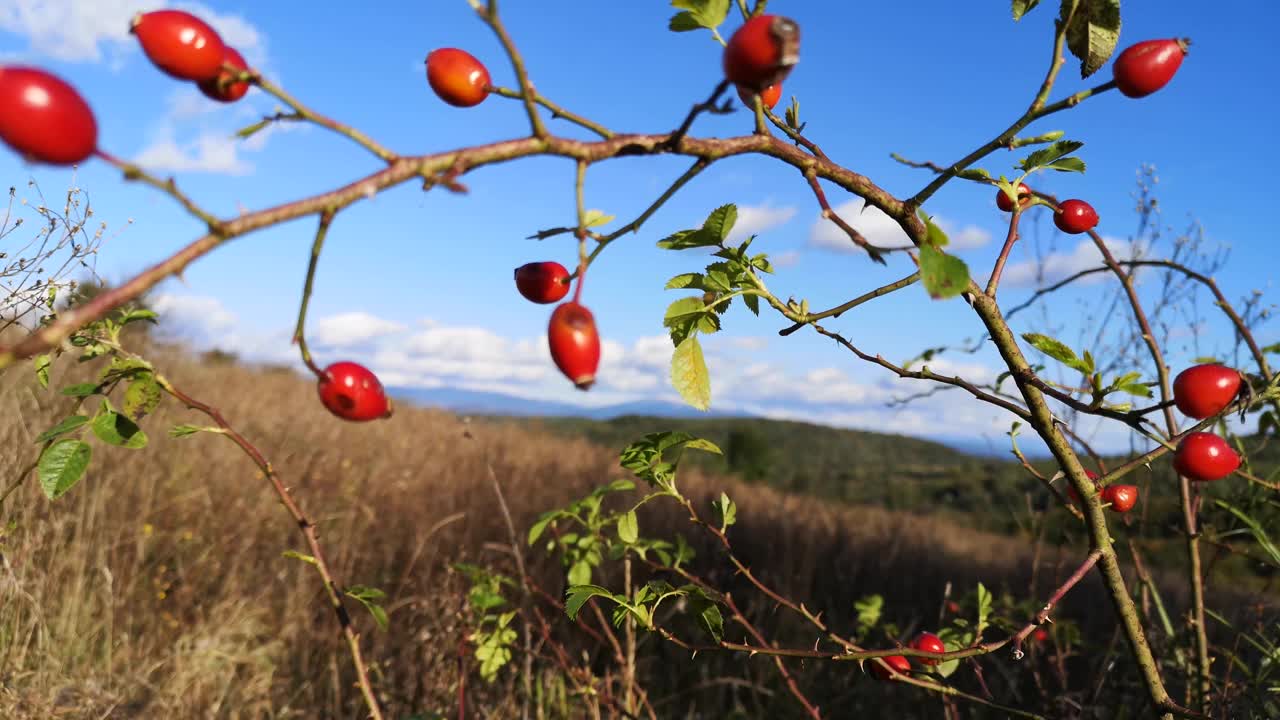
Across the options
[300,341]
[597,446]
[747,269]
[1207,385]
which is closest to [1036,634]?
[1207,385]

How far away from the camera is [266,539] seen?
4262mm

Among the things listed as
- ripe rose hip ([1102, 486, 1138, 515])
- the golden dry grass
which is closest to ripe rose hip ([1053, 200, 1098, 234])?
ripe rose hip ([1102, 486, 1138, 515])

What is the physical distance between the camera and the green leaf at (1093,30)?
33.9 inches

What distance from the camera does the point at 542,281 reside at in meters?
0.71

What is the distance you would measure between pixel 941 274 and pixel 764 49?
→ 22cm

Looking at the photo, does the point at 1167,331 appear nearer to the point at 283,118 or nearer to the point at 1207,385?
the point at 1207,385

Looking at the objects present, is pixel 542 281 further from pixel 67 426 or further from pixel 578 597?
pixel 67 426

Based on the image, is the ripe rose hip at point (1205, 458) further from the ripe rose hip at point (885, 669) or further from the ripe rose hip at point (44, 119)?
the ripe rose hip at point (44, 119)

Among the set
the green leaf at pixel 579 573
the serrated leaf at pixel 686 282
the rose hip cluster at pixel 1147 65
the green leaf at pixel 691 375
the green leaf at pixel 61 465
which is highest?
the rose hip cluster at pixel 1147 65

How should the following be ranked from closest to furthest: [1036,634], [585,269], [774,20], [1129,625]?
1. [774,20]
2. [585,269]
3. [1129,625]
4. [1036,634]

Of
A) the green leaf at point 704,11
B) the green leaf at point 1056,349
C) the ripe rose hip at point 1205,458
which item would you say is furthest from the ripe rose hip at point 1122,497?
the green leaf at point 704,11

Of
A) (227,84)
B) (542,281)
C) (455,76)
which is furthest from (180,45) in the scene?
(542,281)

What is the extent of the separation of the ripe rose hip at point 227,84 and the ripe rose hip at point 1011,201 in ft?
2.59

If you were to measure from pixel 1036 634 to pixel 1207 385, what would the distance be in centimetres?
150
